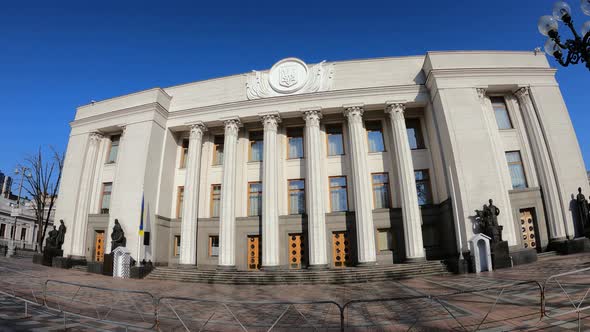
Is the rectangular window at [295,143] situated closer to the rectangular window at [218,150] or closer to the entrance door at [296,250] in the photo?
the rectangular window at [218,150]

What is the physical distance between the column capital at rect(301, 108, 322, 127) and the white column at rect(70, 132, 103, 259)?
50.1 feet

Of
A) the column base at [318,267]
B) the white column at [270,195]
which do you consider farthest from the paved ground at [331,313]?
the white column at [270,195]

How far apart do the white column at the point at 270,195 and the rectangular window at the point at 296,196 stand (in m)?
1.35

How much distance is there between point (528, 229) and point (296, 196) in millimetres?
12783

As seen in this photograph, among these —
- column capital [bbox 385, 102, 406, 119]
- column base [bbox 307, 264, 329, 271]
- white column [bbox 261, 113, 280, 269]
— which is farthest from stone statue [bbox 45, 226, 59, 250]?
column capital [bbox 385, 102, 406, 119]

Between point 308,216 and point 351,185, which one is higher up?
point 351,185

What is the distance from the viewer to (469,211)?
16250 millimetres

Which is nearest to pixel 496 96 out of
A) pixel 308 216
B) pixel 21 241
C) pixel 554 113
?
pixel 554 113

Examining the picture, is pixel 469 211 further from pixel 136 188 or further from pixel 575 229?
pixel 136 188

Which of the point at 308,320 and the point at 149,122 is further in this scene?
the point at 149,122

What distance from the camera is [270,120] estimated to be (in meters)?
20.7

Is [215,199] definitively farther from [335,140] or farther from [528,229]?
[528,229]

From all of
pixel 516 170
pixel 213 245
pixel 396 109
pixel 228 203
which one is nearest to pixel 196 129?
pixel 228 203

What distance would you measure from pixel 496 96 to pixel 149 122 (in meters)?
21.8
